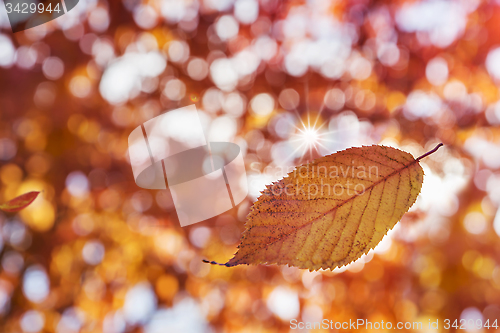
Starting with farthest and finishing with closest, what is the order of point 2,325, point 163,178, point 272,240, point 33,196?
point 2,325
point 163,178
point 33,196
point 272,240

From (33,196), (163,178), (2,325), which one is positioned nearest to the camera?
(33,196)

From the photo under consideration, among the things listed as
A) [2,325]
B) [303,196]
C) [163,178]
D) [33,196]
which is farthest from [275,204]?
[2,325]

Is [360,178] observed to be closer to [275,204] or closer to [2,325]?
[275,204]

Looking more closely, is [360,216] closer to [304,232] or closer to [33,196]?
[304,232]

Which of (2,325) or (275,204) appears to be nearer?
(275,204)

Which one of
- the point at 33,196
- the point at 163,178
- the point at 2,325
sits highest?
the point at 33,196

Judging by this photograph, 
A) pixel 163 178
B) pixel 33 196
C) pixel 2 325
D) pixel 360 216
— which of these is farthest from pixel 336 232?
pixel 2 325

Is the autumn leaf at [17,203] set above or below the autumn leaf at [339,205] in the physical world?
below

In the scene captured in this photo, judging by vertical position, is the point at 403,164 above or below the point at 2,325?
above
